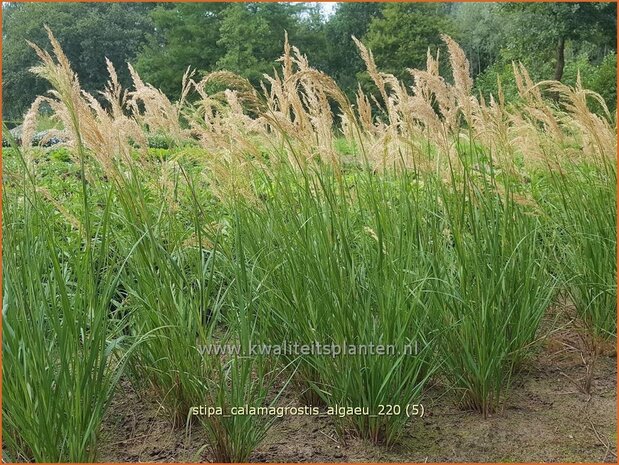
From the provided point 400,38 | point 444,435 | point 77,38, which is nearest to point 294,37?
point 400,38

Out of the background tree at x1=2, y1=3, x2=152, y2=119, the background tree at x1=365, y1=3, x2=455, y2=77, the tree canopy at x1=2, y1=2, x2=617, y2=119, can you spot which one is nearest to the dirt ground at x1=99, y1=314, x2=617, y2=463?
the tree canopy at x1=2, y1=2, x2=617, y2=119

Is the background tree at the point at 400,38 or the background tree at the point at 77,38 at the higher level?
the background tree at the point at 77,38

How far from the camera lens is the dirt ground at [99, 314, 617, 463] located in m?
2.27

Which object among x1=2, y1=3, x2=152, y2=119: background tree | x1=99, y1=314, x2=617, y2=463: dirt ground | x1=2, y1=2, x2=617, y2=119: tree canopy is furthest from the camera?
x1=2, y1=3, x2=152, y2=119: background tree

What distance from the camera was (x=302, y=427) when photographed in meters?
2.46

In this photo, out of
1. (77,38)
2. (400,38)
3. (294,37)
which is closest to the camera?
(400,38)

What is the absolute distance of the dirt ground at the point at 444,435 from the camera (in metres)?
2.27

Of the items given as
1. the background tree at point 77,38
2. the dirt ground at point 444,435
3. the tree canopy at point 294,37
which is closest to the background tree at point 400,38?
the tree canopy at point 294,37

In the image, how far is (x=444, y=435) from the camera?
2.41m

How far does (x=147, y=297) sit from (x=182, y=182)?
0.85 metres

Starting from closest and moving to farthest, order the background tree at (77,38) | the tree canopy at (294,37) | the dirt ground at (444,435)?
the dirt ground at (444,435), the tree canopy at (294,37), the background tree at (77,38)

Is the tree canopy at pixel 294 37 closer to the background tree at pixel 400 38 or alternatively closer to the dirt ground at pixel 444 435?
the background tree at pixel 400 38

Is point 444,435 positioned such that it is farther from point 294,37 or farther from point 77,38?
point 77,38

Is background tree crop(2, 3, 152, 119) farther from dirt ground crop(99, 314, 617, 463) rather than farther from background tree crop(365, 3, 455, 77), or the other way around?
dirt ground crop(99, 314, 617, 463)
